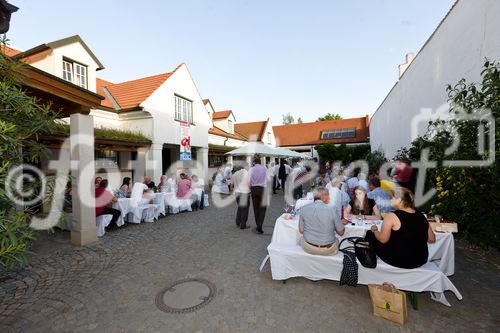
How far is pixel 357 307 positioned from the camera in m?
3.36

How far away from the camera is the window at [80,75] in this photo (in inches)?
423

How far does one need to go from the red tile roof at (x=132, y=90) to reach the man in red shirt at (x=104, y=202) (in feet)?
22.4

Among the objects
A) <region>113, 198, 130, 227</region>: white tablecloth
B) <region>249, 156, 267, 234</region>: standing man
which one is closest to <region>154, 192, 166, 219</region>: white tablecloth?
<region>113, 198, 130, 227</region>: white tablecloth

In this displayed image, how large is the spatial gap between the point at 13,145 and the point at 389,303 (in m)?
4.52

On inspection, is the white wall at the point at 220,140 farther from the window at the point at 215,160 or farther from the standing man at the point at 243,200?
the standing man at the point at 243,200

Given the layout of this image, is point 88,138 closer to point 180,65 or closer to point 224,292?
point 224,292

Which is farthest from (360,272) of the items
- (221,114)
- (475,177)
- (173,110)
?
(221,114)

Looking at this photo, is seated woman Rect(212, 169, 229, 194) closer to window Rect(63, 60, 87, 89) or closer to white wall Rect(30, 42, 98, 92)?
white wall Rect(30, 42, 98, 92)

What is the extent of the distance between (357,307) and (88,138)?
6518 millimetres

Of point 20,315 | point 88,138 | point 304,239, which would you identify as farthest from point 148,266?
point 88,138

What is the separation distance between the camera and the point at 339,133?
111 ft

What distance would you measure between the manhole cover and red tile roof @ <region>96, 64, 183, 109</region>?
1062 centimetres

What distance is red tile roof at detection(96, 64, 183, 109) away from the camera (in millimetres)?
12945

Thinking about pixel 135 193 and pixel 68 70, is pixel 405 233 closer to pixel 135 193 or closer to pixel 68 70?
pixel 135 193
